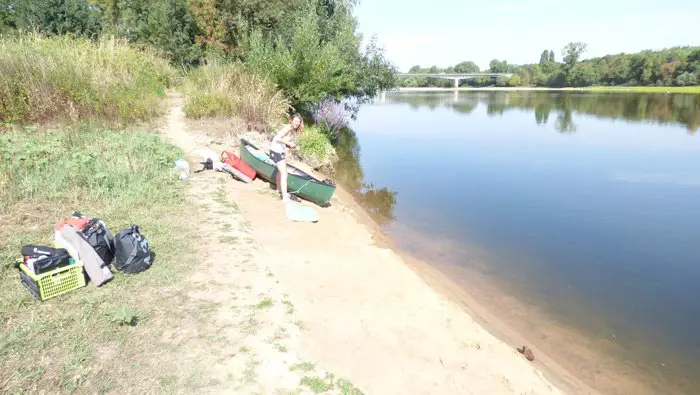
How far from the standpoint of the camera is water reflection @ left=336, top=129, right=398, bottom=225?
39.5 feet

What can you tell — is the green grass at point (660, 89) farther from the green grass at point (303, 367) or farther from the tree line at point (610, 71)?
the green grass at point (303, 367)

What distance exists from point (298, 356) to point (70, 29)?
22868 millimetres

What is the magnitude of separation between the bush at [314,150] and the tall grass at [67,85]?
464 centimetres

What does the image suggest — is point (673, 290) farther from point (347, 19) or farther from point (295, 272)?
→ point (347, 19)

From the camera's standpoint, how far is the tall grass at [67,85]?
10.5m

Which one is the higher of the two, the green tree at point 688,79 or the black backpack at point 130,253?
the green tree at point 688,79

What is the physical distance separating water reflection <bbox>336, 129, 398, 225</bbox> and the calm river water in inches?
2.5

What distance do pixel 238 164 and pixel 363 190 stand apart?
5172mm

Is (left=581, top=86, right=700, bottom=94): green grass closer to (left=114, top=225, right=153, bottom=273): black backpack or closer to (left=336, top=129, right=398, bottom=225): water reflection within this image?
(left=336, top=129, right=398, bottom=225): water reflection

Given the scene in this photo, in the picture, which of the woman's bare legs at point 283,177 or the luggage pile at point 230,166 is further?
the luggage pile at point 230,166

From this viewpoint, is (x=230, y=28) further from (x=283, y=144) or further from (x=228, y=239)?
(x=228, y=239)

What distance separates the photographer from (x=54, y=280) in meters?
4.41

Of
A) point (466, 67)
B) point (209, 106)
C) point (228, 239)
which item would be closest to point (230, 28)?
point (209, 106)

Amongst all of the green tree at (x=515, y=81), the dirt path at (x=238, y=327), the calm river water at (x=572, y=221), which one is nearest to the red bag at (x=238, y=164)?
the dirt path at (x=238, y=327)
